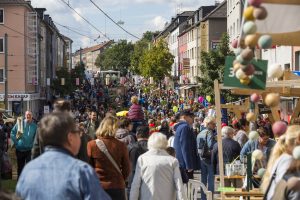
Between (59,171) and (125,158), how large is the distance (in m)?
4.34

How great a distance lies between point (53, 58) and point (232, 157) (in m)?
93.5

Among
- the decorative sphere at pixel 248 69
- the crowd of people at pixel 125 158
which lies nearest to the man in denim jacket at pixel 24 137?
the crowd of people at pixel 125 158

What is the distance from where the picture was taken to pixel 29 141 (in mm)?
14961

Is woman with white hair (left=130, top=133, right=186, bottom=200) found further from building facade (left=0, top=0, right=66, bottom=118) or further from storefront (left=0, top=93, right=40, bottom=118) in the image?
building facade (left=0, top=0, right=66, bottom=118)

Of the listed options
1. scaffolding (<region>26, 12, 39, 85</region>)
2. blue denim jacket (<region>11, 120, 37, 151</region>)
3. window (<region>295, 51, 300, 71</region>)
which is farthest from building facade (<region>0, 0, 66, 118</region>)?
blue denim jacket (<region>11, 120, 37, 151</region>)

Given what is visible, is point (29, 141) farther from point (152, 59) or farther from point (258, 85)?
point (152, 59)

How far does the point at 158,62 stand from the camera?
8756 cm

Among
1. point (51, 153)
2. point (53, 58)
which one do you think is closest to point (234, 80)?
point (51, 153)

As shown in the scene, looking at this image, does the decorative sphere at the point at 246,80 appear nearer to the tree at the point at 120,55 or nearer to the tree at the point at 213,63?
the tree at the point at 213,63

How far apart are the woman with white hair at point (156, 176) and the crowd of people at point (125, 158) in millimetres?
12

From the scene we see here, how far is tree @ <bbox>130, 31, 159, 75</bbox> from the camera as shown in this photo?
389ft

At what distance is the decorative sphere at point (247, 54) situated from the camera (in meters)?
5.17

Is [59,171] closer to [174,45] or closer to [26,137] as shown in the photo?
[26,137]

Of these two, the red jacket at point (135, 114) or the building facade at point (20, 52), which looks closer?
the red jacket at point (135, 114)
